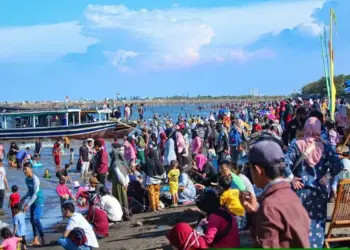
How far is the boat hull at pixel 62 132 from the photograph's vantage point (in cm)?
4247

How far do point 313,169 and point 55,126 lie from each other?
37964mm

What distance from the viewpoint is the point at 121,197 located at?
1320cm

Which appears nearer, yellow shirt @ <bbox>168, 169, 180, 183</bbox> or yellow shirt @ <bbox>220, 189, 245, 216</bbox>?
yellow shirt @ <bbox>220, 189, 245, 216</bbox>

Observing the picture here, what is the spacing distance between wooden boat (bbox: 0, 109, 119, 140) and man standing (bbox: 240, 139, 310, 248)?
39.4 m

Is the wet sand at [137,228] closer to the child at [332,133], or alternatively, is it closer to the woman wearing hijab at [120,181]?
the woman wearing hijab at [120,181]

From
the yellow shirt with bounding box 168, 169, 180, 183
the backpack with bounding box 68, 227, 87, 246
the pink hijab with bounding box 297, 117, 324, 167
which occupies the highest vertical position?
the pink hijab with bounding box 297, 117, 324, 167

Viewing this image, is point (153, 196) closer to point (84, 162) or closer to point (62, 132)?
point (84, 162)

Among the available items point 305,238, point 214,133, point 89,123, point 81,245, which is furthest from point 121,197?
point 89,123

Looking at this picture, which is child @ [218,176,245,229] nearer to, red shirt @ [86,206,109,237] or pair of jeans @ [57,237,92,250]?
pair of jeans @ [57,237,92,250]

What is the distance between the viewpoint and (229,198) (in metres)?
7.84

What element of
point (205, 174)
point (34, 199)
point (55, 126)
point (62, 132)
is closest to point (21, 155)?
point (62, 132)

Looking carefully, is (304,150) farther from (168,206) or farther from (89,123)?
(89,123)

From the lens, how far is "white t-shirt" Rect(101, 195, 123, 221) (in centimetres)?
1210

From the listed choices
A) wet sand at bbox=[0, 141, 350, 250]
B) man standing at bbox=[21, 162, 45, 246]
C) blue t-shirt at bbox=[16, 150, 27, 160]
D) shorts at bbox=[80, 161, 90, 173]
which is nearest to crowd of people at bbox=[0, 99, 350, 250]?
man standing at bbox=[21, 162, 45, 246]
